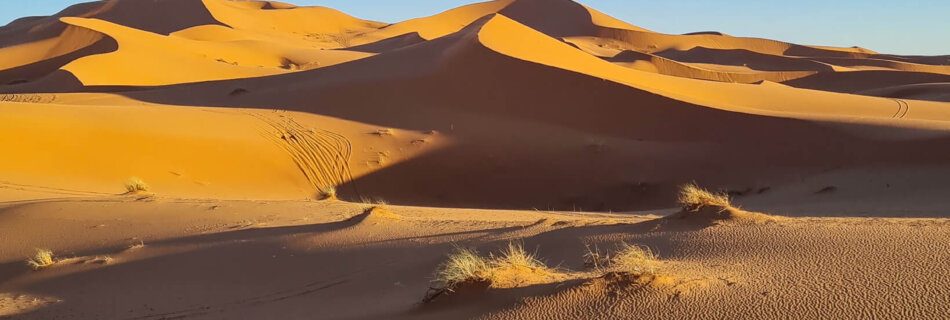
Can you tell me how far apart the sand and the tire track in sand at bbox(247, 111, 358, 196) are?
6 cm

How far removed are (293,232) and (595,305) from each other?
3.95 meters

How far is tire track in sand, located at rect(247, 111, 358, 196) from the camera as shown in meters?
13.5

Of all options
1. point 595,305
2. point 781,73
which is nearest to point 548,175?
point 595,305

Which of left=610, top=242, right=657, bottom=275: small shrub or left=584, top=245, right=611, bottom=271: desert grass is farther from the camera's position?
left=584, top=245, right=611, bottom=271: desert grass

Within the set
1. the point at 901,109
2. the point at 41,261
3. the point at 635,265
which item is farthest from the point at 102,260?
the point at 901,109

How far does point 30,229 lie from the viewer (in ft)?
25.6

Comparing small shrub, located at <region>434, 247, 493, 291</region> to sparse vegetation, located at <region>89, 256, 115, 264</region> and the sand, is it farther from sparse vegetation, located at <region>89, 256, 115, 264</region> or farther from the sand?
→ sparse vegetation, located at <region>89, 256, 115, 264</region>

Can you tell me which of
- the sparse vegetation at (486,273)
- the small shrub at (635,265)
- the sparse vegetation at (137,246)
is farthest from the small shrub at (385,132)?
the small shrub at (635,265)

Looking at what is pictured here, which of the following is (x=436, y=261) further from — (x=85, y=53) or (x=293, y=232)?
(x=85, y=53)

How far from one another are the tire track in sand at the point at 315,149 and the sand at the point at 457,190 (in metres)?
0.06

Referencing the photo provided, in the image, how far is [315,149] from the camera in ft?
48.0

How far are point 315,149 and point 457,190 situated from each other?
9.84ft

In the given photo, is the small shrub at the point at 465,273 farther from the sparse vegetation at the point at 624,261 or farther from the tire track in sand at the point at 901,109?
the tire track in sand at the point at 901,109

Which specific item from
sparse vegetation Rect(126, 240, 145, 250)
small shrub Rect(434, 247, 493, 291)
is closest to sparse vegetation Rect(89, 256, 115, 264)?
sparse vegetation Rect(126, 240, 145, 250)
